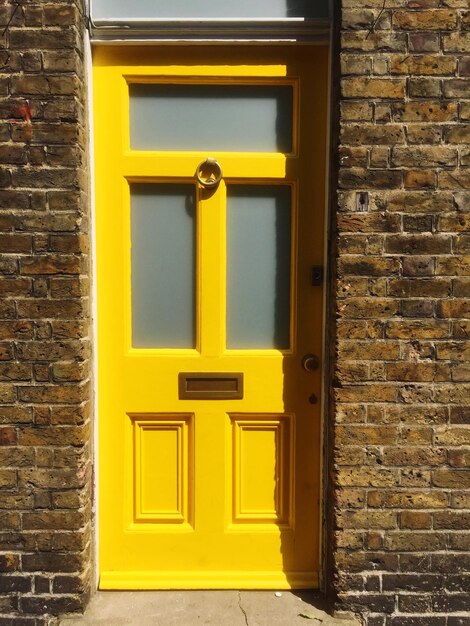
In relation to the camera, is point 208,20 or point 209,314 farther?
point 209,314

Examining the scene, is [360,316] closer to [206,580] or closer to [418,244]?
[418,244]

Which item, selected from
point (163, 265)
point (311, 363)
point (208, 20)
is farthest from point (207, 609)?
point (208, 20)

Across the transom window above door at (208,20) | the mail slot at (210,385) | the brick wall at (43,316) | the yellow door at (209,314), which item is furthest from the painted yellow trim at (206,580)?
the transom window above door at (208,20)

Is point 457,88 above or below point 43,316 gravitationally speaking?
above

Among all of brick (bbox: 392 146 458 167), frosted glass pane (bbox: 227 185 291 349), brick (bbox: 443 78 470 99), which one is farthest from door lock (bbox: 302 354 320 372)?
brick (bbox: 443 78 470 99)

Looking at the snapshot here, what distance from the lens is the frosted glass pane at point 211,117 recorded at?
2889 millimetres

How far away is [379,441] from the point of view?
107 inches

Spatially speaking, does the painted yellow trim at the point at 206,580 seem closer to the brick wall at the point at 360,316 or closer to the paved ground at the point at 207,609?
the paved ground at the point at 207,609

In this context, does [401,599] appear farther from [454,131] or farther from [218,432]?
[454,131]

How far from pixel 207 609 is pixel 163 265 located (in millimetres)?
1730

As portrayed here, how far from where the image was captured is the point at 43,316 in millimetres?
2652

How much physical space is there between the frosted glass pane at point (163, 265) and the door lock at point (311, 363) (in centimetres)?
59

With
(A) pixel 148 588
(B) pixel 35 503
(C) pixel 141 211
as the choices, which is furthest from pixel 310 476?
(C) pixel 141 211

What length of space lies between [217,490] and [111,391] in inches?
29.9
